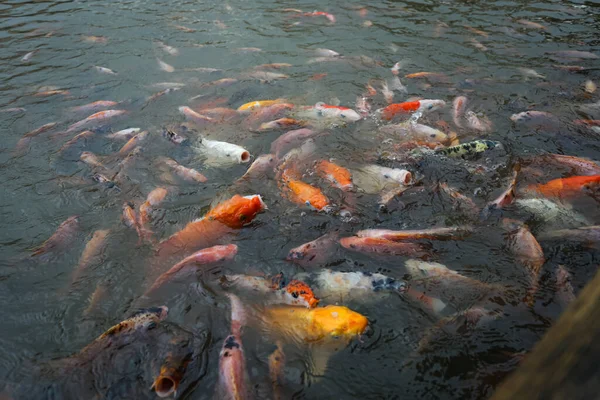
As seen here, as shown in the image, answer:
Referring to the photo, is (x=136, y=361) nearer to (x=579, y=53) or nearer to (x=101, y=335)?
(x=101, y=335)

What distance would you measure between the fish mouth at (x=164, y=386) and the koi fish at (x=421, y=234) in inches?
96.7

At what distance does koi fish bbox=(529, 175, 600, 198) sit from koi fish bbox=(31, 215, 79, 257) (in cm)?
592

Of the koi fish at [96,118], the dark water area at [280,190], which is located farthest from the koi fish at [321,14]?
the koi fish at [96,118]

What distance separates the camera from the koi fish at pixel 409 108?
22.6ft

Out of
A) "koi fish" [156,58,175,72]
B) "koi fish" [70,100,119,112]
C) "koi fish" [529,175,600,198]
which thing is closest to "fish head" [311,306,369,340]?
"koi fish" [529,175,600,198]

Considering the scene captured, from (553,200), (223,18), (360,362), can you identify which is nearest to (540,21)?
(553,200)

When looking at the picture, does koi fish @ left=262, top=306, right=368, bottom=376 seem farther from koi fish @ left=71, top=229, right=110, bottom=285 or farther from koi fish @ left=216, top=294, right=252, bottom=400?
koi fish @ left=71, top=229, right=110, bottom=285

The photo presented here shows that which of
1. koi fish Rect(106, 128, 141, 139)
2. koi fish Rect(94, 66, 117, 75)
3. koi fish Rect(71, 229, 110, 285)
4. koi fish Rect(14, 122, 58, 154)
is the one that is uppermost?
koi fish Rect(94, 66, 117, 75)

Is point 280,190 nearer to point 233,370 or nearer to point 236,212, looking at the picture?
point 236,212

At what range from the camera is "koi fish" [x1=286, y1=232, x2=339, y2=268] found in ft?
14.1

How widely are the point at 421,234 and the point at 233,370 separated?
2533mm

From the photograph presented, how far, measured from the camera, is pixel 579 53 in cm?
880

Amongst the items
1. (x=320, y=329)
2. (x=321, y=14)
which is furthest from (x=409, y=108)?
(x=321, y=14)

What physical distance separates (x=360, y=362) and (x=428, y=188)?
2717 millimetres
